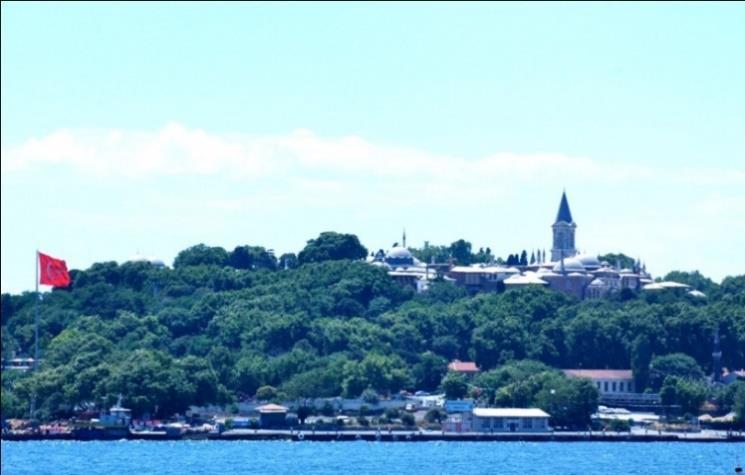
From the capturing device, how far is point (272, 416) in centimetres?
9088

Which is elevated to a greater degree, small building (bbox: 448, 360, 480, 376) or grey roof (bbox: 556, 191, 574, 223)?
grey roof (bbox: 556, 191, 574, 223)

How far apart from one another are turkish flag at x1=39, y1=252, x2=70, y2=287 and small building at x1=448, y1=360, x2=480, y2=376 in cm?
7076

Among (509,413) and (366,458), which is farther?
(509,413)

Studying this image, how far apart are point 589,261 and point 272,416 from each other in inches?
2262

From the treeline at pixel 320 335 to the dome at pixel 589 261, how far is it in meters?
13.2

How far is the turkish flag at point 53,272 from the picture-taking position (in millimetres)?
32750

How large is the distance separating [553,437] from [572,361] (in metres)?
24.3

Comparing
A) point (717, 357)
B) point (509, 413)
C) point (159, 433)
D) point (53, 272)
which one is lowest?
point (159, 433)

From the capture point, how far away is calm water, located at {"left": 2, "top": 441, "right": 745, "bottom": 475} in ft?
194

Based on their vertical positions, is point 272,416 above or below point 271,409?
below

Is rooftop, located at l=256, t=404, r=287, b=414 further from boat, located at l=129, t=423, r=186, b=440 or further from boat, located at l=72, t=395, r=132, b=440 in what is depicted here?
boat, located at l=72, t=395, r=132, b=440

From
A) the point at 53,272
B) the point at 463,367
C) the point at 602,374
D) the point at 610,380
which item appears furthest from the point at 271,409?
the point at 53,272

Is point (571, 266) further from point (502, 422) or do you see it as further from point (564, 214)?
point (502, 422)

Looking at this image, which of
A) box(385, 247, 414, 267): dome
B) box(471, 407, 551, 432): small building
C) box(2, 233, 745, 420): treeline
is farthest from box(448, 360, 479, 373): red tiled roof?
box(385, 247, 414, 267): dome
